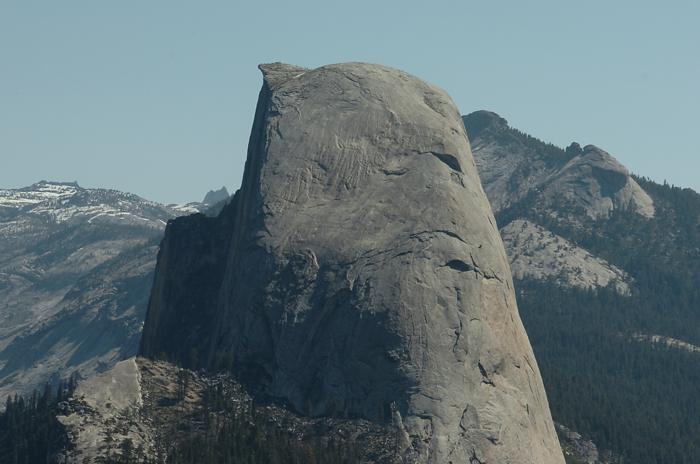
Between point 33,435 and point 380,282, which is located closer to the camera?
point 33,435

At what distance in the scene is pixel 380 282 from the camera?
129250 mm

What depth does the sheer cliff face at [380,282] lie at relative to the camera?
4919 inches

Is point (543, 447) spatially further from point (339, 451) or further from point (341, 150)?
point (341, 150)

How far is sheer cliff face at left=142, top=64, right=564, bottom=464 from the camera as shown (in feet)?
410

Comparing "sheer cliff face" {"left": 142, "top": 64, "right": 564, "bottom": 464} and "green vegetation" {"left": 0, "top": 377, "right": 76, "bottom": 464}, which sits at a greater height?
"sheer cliff face" {"left": 142, "top": 64, "right": 564, "bottom": 464}

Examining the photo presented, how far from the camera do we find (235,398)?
12738 centimetres

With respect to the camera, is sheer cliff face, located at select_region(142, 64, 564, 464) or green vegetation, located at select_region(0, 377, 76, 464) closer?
green vegetation, located at select_region(0, 377, 76, 464)

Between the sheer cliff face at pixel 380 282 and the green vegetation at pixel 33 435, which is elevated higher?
the sheer cliff face at pixel 380 282

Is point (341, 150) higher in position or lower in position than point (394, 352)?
higher

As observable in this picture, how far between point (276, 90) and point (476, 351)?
38.2 meters

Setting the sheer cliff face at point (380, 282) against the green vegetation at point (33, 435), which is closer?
the green vegetation at point (33, 435)

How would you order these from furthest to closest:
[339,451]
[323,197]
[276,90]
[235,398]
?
[276,90] < [323,197] < [235,398] < [339,451]

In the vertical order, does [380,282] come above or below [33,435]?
above

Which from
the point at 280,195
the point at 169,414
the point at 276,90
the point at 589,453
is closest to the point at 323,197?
the point at 280,195
